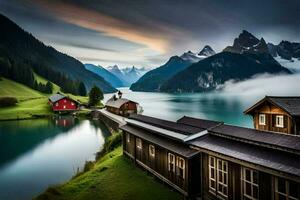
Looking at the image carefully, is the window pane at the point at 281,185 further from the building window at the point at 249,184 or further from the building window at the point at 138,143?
the building window at the point at 138,143

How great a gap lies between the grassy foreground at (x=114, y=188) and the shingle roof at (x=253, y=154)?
5.51 meters

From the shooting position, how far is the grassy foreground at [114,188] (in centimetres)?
2328

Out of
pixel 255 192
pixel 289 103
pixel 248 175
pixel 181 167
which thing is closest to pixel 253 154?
pixel 248 175

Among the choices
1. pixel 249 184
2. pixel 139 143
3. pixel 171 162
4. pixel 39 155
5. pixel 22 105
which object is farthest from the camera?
pixel 22 105

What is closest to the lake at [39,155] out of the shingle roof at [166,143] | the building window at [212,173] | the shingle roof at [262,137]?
the shingle roof at [166,143]

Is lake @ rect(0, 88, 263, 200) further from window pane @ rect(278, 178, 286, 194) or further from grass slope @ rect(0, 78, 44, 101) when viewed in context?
grass slope @ rect(0, 78, 44, 101)

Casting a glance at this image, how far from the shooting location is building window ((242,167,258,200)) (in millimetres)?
16141

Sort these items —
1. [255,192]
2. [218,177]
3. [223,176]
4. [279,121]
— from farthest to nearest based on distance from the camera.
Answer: [279,121]
[218,177]
[223,176]
[255,192]

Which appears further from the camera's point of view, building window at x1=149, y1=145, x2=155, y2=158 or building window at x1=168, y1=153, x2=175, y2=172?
building window at x1=149, y1=145, x2=155, y2=158

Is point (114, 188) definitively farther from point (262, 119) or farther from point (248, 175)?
point (262, 119)

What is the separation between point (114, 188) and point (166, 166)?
545cm

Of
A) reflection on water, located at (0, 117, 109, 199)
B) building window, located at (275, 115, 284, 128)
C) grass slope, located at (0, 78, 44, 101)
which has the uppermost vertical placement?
grass slope, located at (0, 78, 44, 101)

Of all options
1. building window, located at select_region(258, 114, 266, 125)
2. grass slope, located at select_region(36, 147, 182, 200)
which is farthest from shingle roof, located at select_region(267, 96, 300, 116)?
grass slope, located at select_region(36, 147, 182, 200)

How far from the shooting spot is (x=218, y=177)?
19094mm
